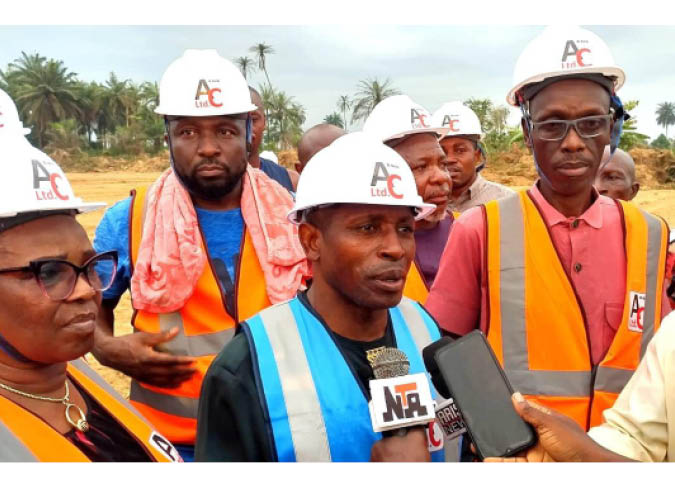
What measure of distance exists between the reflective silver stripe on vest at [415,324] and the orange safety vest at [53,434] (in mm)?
1035

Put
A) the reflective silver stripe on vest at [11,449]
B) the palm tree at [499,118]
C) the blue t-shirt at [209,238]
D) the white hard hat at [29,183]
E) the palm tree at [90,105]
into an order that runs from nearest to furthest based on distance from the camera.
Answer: the reflective silver stripe on vest at [11,449] → the white hard hat at [29,183] → the blue t-shirt at [209,238] → the palm tree at [499,118] → the palm tree at [90,105]

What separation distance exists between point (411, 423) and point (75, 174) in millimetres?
30984

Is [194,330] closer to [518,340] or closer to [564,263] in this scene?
[518,340]

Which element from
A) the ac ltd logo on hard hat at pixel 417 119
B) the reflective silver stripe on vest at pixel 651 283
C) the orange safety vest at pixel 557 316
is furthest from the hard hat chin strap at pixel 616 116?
the ac ltd logo on hard hat at pixel 417 119

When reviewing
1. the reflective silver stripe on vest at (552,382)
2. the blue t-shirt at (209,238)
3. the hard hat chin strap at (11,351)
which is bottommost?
the reflective silver stripe on vest at (552,382)

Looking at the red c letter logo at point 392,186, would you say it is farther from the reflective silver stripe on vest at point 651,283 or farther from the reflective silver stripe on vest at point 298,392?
the reflective silver stripe on vest at point 651,283

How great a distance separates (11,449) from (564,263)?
2.35 metres

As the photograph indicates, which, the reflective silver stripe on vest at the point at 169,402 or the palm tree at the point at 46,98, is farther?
the palm tree at the point at 46,98

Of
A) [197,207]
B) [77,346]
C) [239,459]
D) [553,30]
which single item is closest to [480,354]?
[239,459]

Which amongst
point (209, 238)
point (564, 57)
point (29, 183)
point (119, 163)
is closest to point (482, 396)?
point (29, 183)

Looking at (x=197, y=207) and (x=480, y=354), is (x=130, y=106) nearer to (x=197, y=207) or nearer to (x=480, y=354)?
(x=197, y=207)

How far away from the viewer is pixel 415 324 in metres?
2.62

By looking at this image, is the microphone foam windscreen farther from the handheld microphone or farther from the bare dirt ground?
the bare dirt ground

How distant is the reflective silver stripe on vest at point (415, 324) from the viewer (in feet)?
8.41
